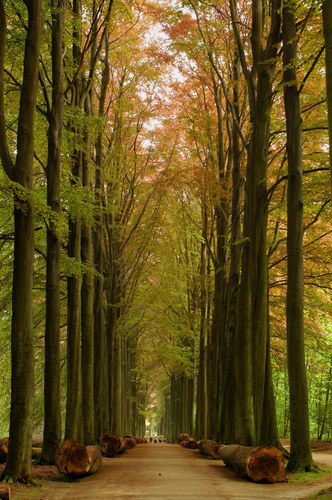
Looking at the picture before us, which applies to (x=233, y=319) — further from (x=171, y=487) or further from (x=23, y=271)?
(x=23, y=271)

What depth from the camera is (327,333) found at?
25969 millimetres

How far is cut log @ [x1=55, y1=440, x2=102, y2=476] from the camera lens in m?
9.01

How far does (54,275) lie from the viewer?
10.9m

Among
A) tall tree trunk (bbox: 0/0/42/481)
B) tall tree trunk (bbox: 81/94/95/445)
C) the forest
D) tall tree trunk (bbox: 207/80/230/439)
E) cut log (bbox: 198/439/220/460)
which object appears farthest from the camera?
Answer: tall tree trunk (bbox: 207/80/230/439)

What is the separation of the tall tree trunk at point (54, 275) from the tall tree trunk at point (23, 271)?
6.37ft

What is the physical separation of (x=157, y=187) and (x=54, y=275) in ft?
32.3

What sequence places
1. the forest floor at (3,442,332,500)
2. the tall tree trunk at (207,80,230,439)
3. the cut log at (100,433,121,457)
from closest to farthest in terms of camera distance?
the forest floor at (3,442,332,500), the cut log at (100,433,121,457), the tall tree trunk at (207,80,230,439)

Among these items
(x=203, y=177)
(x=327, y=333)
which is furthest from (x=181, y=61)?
(x=327, y=333)

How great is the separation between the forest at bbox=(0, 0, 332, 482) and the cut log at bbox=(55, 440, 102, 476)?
1162 mm

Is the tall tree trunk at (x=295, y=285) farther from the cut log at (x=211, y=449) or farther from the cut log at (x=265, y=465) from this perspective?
the cut log at (x=211, y=449)

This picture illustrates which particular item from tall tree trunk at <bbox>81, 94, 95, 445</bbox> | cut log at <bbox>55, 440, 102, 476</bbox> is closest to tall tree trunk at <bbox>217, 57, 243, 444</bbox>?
tall tree trunk at <bbox>81, 94, 95, 445</bbox>

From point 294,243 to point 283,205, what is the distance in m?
3.47

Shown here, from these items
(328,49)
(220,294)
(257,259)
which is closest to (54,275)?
(257,259)

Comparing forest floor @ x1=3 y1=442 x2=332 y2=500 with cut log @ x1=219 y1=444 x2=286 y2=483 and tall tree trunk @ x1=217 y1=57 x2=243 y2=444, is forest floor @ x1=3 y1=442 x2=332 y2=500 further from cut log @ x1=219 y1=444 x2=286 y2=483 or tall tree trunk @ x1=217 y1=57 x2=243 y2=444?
tall tree trunk @ x1=217 y1=57 x2=243 y2=444
